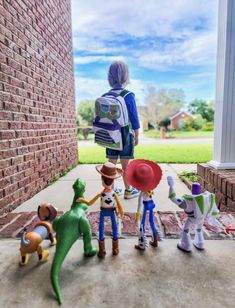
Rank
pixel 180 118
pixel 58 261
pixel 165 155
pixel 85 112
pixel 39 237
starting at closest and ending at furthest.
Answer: pixel 58 261, pixel 39 237, pixel 165 155, pixel 85 112, pixel 180 118

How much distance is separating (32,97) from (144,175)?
1.76 metres

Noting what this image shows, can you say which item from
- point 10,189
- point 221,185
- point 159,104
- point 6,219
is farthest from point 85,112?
point 6,219

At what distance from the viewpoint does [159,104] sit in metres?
23.3

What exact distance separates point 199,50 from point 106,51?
13303mm


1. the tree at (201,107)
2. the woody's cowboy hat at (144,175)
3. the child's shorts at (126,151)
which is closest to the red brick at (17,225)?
the woody's cowboy hat at (144,175)

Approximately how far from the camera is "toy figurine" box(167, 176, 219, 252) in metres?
1.14

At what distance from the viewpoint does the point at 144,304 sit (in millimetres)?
865

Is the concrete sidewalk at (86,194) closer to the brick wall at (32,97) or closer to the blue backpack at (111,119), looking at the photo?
the brick wall at (32,97)

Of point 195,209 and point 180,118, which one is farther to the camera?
point 180,118

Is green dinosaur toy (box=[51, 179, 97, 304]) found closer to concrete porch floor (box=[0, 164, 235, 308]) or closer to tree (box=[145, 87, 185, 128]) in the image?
concrete porch floor (box=[0, 164, 235, 308])

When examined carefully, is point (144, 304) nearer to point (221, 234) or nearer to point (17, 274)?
point (17, 274)

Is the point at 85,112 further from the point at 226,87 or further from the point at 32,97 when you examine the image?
the point at 226,87

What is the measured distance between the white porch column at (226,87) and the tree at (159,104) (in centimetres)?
2055

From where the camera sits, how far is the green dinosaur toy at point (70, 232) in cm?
97
